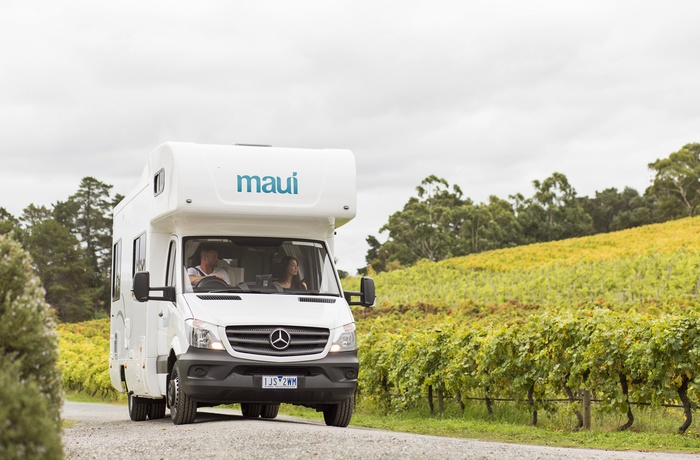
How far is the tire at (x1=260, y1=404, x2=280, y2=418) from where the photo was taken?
642 inches

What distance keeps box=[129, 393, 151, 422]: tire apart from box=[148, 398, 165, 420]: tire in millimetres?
65

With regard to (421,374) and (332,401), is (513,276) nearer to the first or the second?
(421,374)

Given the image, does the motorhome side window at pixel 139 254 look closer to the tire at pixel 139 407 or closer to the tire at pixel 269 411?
the tire at pixel 139 407

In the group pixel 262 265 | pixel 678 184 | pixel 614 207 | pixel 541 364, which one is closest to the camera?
pixel 262 265

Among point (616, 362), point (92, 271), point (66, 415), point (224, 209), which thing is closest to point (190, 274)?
point (224, 209)

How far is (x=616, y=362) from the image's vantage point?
1304 centimetres

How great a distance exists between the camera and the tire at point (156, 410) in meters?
15.5

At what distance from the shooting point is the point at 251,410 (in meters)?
16.4

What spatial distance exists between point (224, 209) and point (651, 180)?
9355 centimetres

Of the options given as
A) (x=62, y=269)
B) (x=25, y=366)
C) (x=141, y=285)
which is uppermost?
(x=62, y=269)

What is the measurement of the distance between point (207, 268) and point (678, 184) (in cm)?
9144

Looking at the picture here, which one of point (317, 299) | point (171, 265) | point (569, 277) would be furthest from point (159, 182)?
point (569, 277)

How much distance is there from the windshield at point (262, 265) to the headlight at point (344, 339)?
0.81 metres

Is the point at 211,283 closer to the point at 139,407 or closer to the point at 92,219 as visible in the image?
the point at 139,407
